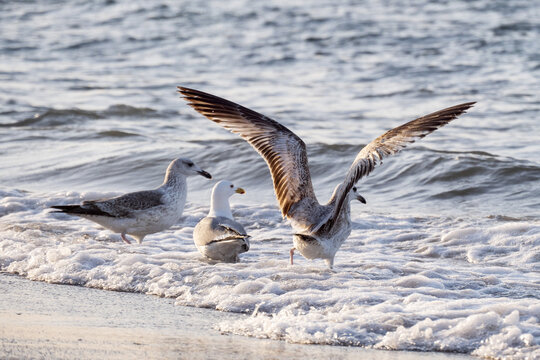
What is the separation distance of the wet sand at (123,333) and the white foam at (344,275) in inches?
5.1

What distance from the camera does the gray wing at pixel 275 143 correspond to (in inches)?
251

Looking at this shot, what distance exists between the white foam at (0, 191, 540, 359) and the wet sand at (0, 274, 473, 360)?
5.1 inches

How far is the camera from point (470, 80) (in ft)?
53.7

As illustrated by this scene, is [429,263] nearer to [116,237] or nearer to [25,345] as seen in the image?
[116,237]

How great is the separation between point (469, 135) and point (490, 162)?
2017 mm

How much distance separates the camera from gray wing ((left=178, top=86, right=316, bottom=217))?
636cm

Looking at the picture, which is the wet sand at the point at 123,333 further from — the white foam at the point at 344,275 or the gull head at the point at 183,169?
the gull head at the point at 183,169

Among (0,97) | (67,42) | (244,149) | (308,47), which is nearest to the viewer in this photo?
(244,149)

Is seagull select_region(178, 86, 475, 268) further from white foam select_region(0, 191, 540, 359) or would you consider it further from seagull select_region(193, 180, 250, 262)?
seagull select_region(193, 180, 250, 262)

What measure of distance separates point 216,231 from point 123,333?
1790 mm

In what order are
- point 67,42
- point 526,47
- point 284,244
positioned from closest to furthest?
Result: point 284,244, point 526,47, point 67,42

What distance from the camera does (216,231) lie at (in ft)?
21.5

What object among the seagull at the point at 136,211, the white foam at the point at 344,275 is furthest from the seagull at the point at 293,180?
the seagull at the point at 136,211

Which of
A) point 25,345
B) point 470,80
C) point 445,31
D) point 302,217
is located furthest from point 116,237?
point 445,31
